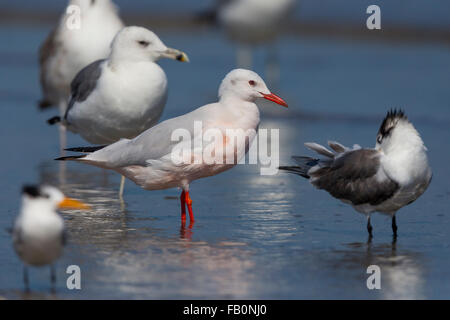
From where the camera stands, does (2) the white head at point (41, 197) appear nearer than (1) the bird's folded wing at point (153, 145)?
Yes

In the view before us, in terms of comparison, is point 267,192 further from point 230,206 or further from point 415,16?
point 415,16

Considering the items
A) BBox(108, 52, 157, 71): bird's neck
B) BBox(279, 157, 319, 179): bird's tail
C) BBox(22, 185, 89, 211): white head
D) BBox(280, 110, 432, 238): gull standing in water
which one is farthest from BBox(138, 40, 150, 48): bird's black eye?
BBox(22, 185, 89, 211): white head

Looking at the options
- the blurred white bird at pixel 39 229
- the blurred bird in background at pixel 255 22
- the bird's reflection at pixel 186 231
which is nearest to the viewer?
the blurred white bird at pixel 39 229

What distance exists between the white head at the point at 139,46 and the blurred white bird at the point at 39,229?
3.00m

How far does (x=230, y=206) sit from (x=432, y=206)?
1.57 m

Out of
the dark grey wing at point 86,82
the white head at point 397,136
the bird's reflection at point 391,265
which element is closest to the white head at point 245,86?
the white head at point 397,136

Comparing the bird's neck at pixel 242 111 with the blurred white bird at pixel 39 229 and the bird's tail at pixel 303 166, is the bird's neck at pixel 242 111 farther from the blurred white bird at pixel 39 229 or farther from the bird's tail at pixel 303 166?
the blurred white bird at pixel 39 229

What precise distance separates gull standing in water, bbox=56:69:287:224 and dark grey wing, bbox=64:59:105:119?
1396mm

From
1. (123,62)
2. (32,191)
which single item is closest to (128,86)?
(123,62)

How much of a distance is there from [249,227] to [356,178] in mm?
831

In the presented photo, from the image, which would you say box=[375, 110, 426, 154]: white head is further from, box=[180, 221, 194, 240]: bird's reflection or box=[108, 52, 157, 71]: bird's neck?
box=[108, 52, 157, 71]: bird's neck

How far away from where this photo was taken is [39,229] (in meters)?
5.08

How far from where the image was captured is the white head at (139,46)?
798 centimetres
